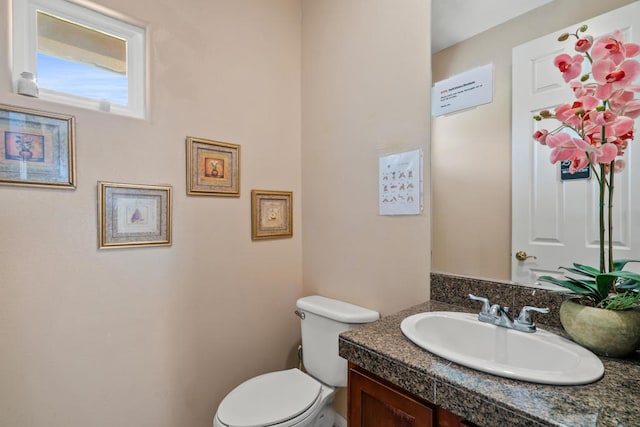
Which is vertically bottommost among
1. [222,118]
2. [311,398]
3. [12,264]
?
[311,398]

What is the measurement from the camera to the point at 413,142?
1366 mm

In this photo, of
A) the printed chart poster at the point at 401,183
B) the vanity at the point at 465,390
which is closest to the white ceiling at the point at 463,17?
the printed chart poster at the point at 401,183

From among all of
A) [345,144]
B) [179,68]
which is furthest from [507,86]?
[179,68]

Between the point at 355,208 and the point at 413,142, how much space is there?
0.45 m

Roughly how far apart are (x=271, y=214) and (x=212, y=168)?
0.43 meters

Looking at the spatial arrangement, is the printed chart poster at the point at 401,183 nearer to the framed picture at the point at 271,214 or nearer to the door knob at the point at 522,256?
the door knob at the point at 522,256

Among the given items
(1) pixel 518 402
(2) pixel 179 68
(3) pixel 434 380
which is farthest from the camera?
(2) pixel 179 68

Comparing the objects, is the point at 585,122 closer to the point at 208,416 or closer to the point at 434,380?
the point at 434,380

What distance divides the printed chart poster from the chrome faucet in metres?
0.49

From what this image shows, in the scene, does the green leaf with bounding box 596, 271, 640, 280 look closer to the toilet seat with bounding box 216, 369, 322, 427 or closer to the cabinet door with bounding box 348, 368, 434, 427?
the cabinet door with bounding box 348, 368, 434, 427

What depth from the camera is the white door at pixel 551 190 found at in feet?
2.90

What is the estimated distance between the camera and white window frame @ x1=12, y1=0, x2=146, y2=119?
1.13 m

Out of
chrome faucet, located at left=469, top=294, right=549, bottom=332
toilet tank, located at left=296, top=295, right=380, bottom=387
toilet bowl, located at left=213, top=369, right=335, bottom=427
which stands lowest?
toilet bowl, located at left=213, top=369, right=335, bottom=427

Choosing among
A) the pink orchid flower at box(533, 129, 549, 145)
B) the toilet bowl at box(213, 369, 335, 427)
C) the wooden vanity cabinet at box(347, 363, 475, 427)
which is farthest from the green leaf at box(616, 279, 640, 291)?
the toilet bowl at box(213, 369, 335, 427)
